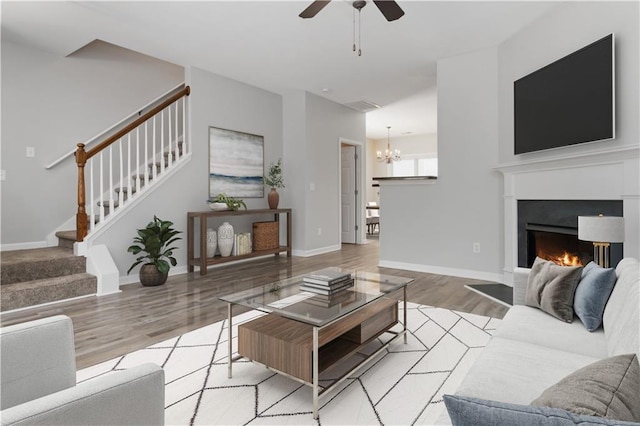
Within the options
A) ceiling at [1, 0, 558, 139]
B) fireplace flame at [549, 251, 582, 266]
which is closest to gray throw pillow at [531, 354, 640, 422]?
fireplace flame at [549, 251, 582, 266]

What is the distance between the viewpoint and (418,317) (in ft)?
10.0

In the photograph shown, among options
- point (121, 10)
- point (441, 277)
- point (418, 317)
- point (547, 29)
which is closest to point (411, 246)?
point (441, 277)

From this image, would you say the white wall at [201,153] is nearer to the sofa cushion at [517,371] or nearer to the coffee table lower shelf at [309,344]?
the coffee table lower shelf at [309,344]

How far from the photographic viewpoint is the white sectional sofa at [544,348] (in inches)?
48.9

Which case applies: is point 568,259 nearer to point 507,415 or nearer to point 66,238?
point 507,415

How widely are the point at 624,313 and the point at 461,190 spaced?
3328 millimetres

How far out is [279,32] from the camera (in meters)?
3.99

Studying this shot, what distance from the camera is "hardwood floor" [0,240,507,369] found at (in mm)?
2605

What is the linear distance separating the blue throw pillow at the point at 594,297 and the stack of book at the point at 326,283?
1238 millimetres

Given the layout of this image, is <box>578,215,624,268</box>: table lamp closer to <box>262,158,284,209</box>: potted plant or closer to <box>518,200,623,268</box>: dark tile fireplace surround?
<box>518,200,623,268</box>: dark tile fireplace surround

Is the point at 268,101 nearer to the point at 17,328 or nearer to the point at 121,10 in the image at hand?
the point at 121,10

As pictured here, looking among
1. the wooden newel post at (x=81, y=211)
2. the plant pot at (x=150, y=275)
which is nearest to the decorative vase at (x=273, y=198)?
the plant pot at (x=150, y=275)

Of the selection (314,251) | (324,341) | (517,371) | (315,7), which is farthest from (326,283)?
(314,251)

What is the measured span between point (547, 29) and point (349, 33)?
1956 millimetres
